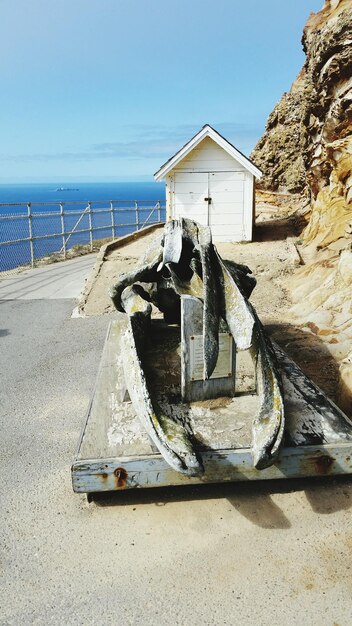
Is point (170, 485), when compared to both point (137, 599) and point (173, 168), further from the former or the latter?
point (173, 168)

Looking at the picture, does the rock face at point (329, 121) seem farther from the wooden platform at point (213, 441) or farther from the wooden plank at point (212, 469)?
the wooden plank at point (212, 469)

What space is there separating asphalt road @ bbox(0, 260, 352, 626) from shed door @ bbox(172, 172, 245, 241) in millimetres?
11696

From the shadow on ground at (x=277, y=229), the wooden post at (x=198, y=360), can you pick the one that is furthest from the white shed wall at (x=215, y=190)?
the wooden post at (x=198, y=360)

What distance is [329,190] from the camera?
11.5 meters

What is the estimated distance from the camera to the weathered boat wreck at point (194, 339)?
309 centimetres

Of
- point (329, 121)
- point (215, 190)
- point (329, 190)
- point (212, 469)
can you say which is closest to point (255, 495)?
point (212, 469)

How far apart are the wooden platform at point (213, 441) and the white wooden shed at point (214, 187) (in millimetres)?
11188

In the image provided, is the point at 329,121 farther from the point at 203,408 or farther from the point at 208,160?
the point at 203,408

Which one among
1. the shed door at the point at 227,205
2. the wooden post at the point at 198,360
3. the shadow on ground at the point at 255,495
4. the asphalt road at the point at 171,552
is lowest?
the asphalt road at the point at 171,552

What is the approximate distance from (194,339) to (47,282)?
30.6 ft

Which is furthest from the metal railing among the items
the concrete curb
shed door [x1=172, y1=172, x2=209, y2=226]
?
shed door [x1=172, y1=172, x2=209, y2=226]

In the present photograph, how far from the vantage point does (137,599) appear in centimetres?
277

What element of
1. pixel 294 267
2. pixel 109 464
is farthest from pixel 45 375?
pixel 294 267

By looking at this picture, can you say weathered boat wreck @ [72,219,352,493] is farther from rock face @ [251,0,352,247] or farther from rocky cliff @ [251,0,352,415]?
rock face @ [251,0,352,247]
